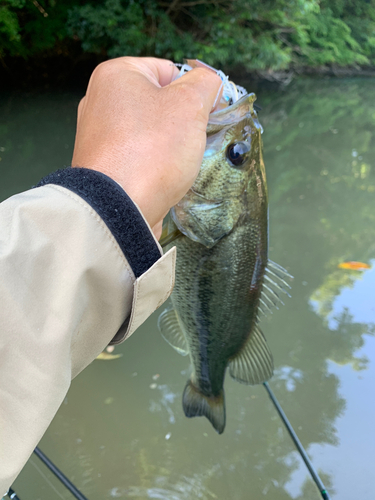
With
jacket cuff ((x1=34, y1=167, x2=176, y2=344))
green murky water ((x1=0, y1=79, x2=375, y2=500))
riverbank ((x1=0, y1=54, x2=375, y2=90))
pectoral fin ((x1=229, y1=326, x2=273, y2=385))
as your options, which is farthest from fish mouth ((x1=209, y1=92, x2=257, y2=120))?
riverbank ((x1=0, y1=54, x2=375, y2=90))

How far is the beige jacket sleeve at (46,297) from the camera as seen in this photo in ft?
1.99

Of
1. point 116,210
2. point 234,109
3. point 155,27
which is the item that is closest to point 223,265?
point 234,109

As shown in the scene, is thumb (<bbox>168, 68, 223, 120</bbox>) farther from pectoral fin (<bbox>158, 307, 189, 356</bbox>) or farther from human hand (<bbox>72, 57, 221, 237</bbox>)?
pectoral fin (<bbox>158, 307, 189, 356</bbox>)

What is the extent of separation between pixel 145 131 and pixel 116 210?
10.8 inches

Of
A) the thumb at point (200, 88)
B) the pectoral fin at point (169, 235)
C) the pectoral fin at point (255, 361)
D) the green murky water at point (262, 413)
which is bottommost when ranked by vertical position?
the green murky water at point (262, 413)

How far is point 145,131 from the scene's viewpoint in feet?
2.96

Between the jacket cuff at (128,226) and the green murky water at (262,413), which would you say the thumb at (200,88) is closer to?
the jacket cuff at (128,226)

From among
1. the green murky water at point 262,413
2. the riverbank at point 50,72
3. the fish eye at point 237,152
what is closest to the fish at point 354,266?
the green murky water at point 262,413

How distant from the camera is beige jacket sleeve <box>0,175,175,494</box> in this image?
1.99 feet

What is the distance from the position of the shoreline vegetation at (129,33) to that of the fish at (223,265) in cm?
779

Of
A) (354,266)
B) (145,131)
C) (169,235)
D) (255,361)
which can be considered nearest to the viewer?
(145,131)

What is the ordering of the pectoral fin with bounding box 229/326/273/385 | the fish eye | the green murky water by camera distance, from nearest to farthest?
the fish eye → the pectoral fin with bounding box 229/326/273/385 → the green murky water

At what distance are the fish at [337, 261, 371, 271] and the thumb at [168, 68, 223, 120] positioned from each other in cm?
329

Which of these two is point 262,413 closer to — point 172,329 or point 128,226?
point 172,329
